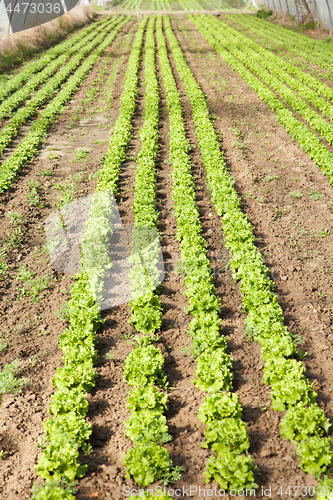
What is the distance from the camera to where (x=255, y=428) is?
18.8 ft

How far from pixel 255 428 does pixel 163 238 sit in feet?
18.1

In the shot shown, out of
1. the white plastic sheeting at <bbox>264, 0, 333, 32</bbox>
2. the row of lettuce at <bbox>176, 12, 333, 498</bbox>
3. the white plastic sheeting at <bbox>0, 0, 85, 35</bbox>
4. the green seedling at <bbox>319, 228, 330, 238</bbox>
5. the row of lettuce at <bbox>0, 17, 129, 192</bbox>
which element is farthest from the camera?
the white plastic sheeting at <bbox>264, 0, 333, 32</bbox>

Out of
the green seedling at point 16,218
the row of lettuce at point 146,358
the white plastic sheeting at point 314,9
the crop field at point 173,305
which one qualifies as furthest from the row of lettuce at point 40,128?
the white plastic sheeting at point 314,9

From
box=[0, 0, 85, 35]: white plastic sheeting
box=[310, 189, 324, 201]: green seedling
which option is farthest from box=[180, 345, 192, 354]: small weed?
box=[0, 0, 85, 35]: white plastic sheeting

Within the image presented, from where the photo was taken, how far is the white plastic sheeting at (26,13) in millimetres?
26562

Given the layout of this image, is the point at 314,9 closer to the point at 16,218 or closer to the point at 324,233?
the point at 324,233

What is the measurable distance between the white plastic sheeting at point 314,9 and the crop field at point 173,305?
18.6 metres

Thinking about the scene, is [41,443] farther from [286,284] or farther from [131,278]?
[286,284]

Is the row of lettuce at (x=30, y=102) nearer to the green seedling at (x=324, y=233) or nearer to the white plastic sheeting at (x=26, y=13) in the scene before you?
the white plastic sheeting at (x=26, y=13)

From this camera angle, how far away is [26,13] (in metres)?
29.5

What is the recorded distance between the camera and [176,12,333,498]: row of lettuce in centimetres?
507

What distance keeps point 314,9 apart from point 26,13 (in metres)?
26.3

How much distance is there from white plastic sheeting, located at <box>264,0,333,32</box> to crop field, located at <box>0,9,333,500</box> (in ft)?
60.9

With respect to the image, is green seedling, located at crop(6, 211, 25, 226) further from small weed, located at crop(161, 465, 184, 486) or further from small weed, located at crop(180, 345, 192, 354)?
small weed, located at crop(161, 465, 184, 486)
